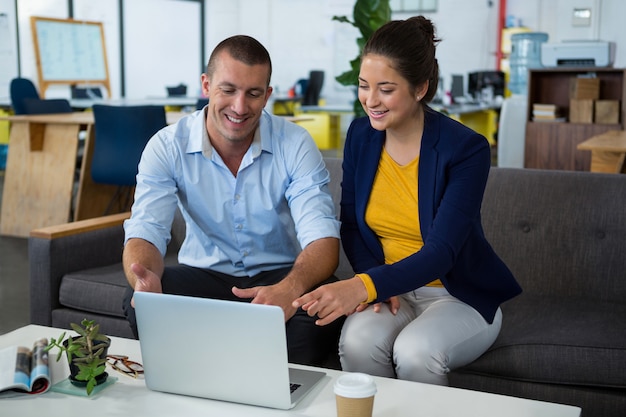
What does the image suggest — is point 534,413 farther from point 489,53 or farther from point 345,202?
point 489,53

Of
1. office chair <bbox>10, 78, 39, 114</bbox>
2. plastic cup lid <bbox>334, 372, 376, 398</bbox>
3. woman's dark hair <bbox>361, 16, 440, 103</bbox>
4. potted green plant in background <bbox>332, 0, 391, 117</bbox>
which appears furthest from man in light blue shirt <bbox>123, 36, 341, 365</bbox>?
office chair <bbox>10, 78, 39, 114</bbox>

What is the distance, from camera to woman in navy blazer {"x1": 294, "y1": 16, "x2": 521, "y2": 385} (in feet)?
5.89

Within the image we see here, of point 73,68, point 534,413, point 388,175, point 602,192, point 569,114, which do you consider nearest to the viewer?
point 534,413

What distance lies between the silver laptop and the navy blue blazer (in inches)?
17.9

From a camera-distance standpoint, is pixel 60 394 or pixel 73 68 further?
pixel 73 68

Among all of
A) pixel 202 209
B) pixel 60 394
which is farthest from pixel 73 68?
pixel 60 394

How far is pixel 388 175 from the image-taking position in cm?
203

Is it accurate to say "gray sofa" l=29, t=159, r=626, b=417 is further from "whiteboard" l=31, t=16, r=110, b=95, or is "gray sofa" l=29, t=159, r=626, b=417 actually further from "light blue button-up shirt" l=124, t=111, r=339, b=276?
"whiteboard" l=31, t=16, r=110, b=95

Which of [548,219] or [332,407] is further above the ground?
[548,219]

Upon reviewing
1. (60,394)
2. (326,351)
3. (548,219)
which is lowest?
(326,351)

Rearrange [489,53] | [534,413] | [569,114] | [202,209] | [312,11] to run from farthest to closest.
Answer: [312,11], [489,53], [569,114], [202,209], [534,413]

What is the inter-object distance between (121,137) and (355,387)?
3.57 meters

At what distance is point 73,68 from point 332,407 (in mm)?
9231

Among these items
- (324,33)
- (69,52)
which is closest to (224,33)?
(324,33)
